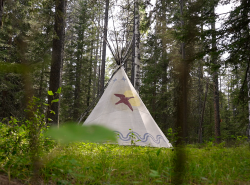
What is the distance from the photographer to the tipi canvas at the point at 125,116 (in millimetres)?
6132

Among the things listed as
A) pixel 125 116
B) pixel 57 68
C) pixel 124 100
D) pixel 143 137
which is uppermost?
pixel 57 68

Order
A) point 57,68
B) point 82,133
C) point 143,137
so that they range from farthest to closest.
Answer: point 57,68 → point 143,137 → point 82,133

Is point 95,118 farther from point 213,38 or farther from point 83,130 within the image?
point 83,130

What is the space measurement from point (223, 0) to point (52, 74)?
5.62 m

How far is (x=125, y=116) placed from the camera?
21.7ft

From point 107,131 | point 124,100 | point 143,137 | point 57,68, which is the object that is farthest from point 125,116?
point 107,131

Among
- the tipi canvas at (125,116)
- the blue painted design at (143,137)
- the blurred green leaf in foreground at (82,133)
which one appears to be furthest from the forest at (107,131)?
the blue painted design at (143,137)

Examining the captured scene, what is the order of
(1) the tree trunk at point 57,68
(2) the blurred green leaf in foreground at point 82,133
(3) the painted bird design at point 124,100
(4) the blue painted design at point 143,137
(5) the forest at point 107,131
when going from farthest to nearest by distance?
(3) the painted bird design at point 124,100
(1) the tree trunk at point 57,68
(4) the blue painted design at point 143,137
(5) the forest at point 107,131
(2) the blurred green leaf in foreground at point 82,133

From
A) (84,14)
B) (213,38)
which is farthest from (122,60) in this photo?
(84,14)

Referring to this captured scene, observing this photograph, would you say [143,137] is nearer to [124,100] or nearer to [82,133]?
[124,100]

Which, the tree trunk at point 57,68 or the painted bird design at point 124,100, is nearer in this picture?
the tree trunk at point 57,68

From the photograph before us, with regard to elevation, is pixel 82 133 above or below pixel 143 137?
above

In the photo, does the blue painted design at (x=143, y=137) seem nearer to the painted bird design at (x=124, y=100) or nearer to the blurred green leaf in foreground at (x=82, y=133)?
the painted bird design at (x=124, y=100)

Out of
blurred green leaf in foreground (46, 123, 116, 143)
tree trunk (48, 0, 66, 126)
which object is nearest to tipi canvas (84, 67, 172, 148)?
tree trunk (48, 0, 66, 126)
